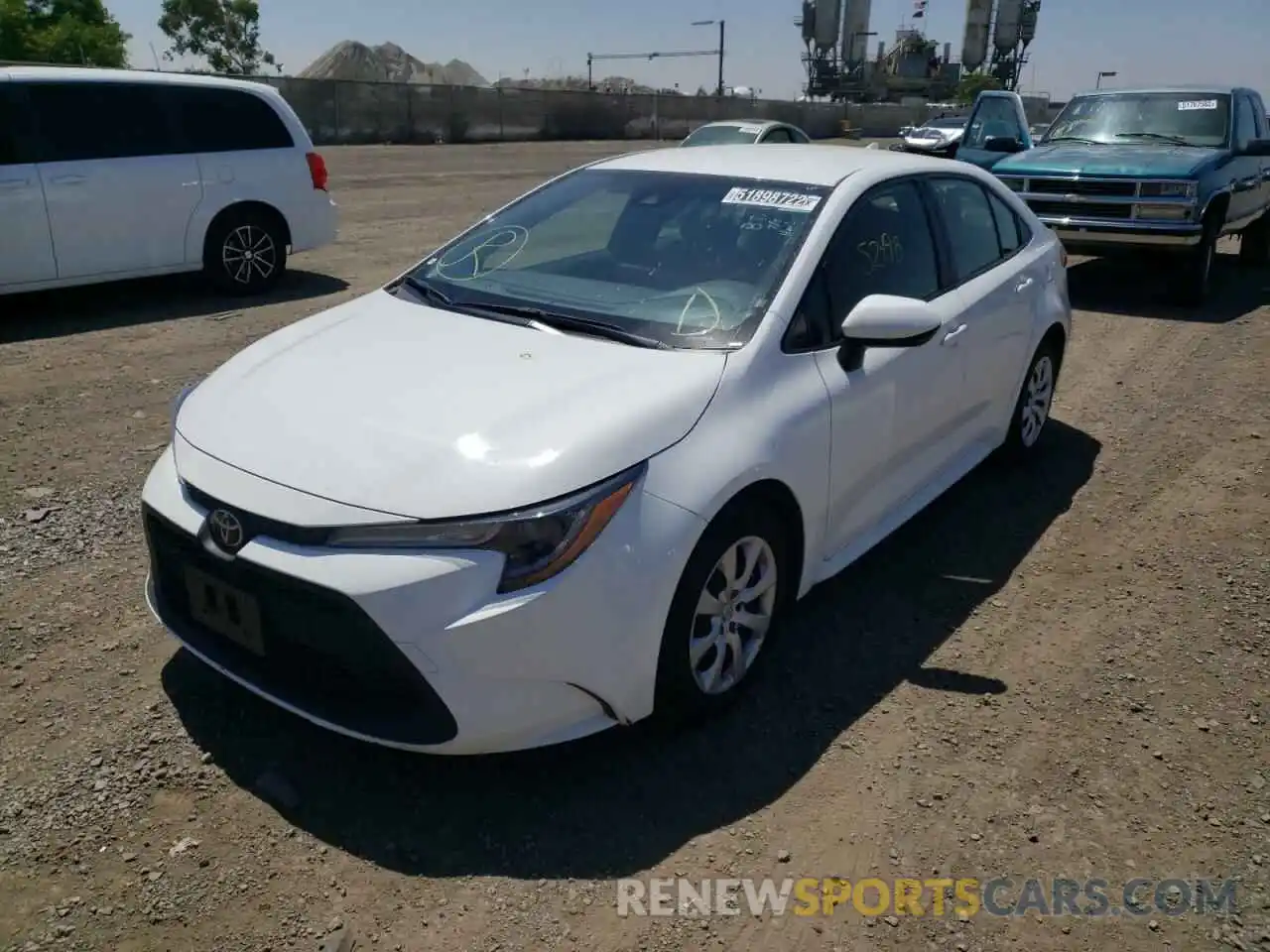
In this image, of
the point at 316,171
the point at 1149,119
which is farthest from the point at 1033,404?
the point at 1149,119

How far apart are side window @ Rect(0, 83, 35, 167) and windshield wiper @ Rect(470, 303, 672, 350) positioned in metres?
5.80

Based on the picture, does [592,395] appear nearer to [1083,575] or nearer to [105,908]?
[105,908]

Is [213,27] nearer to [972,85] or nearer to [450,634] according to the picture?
[972,85]

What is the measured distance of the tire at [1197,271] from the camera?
9516 millimetres

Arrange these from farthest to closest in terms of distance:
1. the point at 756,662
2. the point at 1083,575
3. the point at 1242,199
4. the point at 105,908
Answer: the point at 1242,199 < the point at 1083,575 < the point at 756,662 < the point at 105,908

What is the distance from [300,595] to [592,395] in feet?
3.13

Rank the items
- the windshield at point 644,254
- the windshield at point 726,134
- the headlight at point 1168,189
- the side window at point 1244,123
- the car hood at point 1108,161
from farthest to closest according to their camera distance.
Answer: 1. the windshield at point 726,134
2. the side window at point 1244,123
3. the car hood at point 1108,161
4. the headlight at point 1168,189
5. the windshield at point 644,254

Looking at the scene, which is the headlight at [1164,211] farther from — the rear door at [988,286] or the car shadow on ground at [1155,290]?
the rear door at [988,286]

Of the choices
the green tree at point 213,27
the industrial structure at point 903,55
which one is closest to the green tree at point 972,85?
the industrial structure at point 903,55

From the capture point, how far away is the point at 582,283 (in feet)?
12.2

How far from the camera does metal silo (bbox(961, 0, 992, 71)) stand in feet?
297

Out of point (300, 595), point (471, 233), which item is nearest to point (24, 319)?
point (471, 233)

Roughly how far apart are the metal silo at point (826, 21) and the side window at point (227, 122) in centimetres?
8502

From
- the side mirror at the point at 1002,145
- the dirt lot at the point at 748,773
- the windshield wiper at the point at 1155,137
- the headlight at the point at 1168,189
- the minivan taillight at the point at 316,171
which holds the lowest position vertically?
the dirt lot at the point at 748,773
